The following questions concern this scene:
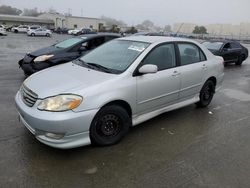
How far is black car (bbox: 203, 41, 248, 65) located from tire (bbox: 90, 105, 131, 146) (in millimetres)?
10587

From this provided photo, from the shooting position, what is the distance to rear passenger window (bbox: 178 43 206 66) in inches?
211

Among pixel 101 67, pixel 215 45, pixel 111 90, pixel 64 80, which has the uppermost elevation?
pixel 215 45

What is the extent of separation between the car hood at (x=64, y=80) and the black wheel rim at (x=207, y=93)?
2.79 m

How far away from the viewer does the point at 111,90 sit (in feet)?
12.9

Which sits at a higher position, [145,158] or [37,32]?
[37,32]

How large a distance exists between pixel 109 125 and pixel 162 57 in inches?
66.2

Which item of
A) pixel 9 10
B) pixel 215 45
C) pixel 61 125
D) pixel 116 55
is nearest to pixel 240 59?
pixel 215 45

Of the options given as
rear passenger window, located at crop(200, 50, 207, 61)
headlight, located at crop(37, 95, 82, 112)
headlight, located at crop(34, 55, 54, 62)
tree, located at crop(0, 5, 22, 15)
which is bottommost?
headlight, located at crop(37, 95, 82, 112)

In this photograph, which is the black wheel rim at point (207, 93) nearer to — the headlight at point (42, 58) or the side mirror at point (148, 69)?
the side mirror at point (148, 69)

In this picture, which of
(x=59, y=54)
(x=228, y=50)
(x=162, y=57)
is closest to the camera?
(x=162, y=57)

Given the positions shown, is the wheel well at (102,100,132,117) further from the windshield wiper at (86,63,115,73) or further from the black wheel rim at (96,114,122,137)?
the windshield wiper at (86,63,115,73)

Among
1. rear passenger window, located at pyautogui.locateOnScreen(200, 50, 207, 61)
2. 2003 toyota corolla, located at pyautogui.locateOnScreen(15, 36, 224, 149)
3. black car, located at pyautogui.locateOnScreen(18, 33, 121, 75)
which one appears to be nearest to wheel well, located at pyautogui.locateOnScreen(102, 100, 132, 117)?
2003 toyota corolla, located at pyautogui.locateOnScreen(15, 36, 224, 149)

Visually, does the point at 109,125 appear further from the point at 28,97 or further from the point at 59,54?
the point at 59,54

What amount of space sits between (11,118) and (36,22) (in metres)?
92.1
